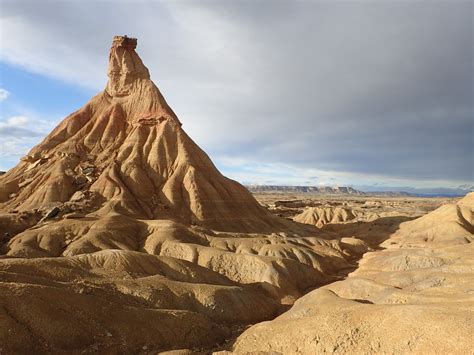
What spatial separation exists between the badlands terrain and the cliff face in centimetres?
25

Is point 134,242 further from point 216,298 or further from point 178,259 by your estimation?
point 216,298

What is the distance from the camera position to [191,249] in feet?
140

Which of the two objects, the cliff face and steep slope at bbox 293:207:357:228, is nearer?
the cliff face

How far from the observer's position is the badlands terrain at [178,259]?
741 inches

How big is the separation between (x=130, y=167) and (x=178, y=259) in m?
29.8

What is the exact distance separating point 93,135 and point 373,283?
57.4m

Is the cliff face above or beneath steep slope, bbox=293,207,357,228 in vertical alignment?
above

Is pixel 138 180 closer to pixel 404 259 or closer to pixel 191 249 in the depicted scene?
pixel 191 249

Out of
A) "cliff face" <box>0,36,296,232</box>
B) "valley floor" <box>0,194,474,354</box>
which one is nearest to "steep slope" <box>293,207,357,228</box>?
"cliff face" <box>0,36,296,232</box>

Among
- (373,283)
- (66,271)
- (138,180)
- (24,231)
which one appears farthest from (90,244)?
(373,283)

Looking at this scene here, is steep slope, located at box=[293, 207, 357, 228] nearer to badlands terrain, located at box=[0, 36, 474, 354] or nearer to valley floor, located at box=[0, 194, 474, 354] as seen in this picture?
badlands terrain, located at box=[0, 36, 474, 354]

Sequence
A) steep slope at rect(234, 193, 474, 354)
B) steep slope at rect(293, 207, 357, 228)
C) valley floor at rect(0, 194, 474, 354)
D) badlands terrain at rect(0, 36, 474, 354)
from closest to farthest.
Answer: steep slope at rect(234, 193, 474, 354) → valley floor at rect(0, 194, 474, 354) → badlands terrain at rect(0, 36, 474, 354) → steep slope at rect(293, 207, 357, 228)

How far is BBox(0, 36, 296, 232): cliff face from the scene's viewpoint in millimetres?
56688

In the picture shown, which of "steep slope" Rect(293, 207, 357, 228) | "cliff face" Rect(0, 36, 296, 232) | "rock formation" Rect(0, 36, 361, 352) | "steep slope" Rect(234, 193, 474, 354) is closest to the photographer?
"steep slope" Rect(234, 193, 474, 354)
